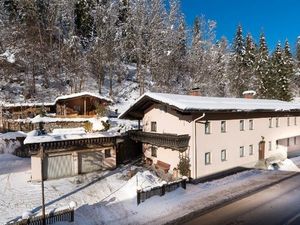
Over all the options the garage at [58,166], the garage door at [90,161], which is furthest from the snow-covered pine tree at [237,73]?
the garage at [58,166]

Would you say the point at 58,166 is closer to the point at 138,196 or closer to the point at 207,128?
the point at 138,196

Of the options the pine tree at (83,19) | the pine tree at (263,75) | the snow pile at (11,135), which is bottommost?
the snow pile at (11,135)

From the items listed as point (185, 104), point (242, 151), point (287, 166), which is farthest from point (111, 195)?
point (287, 166)

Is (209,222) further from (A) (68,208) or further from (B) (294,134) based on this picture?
(B) (294,134)

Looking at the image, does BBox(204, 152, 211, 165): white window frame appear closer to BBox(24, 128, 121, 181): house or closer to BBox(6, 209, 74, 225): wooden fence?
BBox(24, 128, 121, 181): house

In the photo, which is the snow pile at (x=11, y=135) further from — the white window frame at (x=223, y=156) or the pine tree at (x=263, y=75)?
the pine tree at (x=263, y=75)

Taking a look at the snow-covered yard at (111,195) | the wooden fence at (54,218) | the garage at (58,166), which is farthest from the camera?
the garage at (58,166)

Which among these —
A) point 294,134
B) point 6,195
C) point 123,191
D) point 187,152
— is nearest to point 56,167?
point 6,195

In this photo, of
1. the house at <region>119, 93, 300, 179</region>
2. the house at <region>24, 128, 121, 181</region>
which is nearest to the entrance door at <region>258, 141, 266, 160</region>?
the house at <region>119, 93, 300, 179</region>
